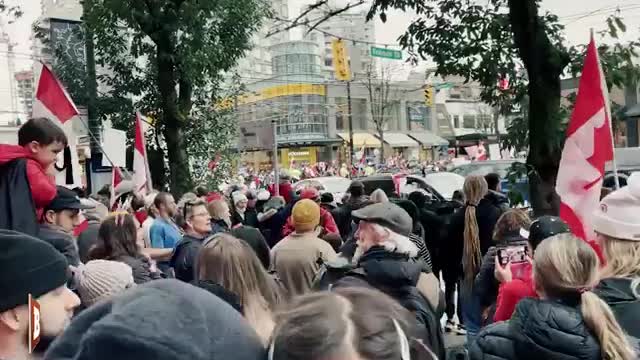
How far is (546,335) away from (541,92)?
12.9ft

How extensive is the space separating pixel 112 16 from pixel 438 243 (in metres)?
8.73

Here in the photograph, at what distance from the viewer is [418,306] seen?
3361mm

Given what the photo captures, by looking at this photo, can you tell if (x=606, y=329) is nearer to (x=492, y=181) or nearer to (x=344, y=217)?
(x=492, y=181)

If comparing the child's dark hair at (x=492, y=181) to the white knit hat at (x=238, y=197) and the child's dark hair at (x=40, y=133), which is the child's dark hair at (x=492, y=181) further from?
the child's dark hair at (x=40, y=133)

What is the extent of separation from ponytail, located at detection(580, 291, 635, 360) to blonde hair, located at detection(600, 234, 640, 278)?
45 centimetres

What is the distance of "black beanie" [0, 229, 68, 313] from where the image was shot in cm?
194

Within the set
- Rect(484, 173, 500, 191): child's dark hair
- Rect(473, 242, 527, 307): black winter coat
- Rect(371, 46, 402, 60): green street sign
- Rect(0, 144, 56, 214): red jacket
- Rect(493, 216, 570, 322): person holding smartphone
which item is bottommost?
Rect(473, 242, 527, 307): black winter coat

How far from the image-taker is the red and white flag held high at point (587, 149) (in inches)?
183

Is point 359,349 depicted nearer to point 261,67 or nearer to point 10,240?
point 10,240

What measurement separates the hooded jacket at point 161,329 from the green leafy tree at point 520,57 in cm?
542

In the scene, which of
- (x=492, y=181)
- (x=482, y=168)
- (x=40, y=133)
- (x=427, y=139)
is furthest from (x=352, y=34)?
(x=40, y=133)

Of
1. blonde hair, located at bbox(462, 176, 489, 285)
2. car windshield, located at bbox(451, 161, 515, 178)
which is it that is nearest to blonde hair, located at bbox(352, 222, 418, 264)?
blonde hair, located at bbox(462, 176, 489, 285)

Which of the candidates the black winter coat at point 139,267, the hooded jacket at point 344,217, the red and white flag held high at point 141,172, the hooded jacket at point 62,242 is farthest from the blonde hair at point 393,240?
the red and white flag held high at point 141,172

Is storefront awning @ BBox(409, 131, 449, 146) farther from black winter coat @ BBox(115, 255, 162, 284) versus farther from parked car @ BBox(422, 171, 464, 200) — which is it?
black winter coat @ BBox(115, 255, 162, 284)
